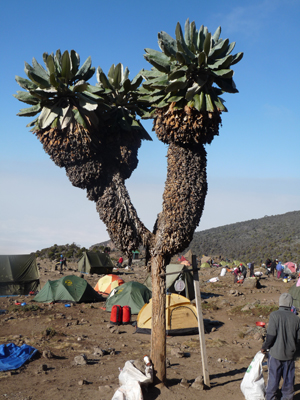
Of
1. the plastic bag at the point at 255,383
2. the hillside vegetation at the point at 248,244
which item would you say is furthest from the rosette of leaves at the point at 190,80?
the hillside vegetation at the point at 248,244

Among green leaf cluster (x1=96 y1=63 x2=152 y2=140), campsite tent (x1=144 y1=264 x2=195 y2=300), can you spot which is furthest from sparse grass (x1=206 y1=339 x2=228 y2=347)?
green leaf cluster (x1=96 y1=63 x2=152 y2=140)

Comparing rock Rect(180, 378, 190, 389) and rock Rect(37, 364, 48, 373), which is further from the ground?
rock Rect(37, 364, 48, 373)

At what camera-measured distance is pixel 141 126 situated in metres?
7.78

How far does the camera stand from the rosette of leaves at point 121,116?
725cm

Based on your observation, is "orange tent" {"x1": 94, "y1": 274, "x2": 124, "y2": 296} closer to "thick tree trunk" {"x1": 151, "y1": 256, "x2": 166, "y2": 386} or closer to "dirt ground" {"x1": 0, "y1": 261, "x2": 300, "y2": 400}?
"dirt ground" {"x1": 0, "y1": 261, "x2": 300, "y2": 400}

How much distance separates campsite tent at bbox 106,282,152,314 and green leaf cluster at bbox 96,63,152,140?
31.4 ft

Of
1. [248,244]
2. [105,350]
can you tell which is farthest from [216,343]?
[248,244]

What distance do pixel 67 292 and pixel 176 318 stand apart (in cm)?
682

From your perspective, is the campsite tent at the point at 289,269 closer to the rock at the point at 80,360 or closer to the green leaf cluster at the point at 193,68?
the rock at the point at 80,360

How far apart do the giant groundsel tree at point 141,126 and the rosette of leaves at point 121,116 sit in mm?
A: 22

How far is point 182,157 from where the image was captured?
671cm

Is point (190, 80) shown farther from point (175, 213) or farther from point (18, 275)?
point (18, 275)

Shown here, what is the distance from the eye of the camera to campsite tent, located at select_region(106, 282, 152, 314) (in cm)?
1517

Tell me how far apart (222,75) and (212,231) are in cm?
6575
